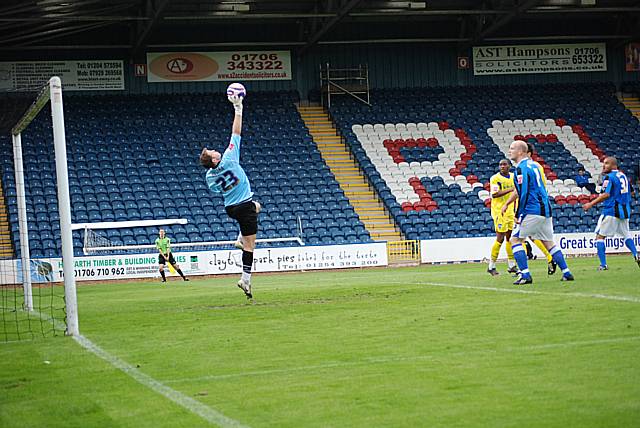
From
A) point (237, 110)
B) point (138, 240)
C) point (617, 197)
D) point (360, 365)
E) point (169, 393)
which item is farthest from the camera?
point (138, 240)

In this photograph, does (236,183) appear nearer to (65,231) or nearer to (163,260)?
(65,231)

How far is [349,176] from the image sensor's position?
3800 cm

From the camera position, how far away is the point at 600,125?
41.6 m

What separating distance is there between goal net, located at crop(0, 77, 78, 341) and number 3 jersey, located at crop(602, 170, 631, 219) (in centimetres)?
1033

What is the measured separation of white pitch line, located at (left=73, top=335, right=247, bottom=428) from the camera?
592 cm

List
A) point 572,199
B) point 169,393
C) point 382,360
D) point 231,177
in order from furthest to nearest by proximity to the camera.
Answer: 1. point 572,199
2. point 231,177
3. point 382,360
4. point 169,393

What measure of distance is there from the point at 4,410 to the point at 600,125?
38.3 m

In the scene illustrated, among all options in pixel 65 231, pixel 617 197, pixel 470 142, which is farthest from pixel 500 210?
pixel 470 142

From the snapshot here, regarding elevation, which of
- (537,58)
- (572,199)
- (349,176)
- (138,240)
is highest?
(537,58)

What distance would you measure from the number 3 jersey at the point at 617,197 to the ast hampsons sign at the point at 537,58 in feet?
84.9

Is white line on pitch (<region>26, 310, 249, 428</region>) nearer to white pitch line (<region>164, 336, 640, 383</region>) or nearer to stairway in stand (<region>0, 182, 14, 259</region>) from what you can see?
white pitch line (<region>164, 336, 640, 383</region>)

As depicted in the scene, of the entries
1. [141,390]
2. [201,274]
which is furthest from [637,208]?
[141,390]

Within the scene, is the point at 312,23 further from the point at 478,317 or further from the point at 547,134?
the point at 478,317

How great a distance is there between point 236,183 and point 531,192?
14.9ft
